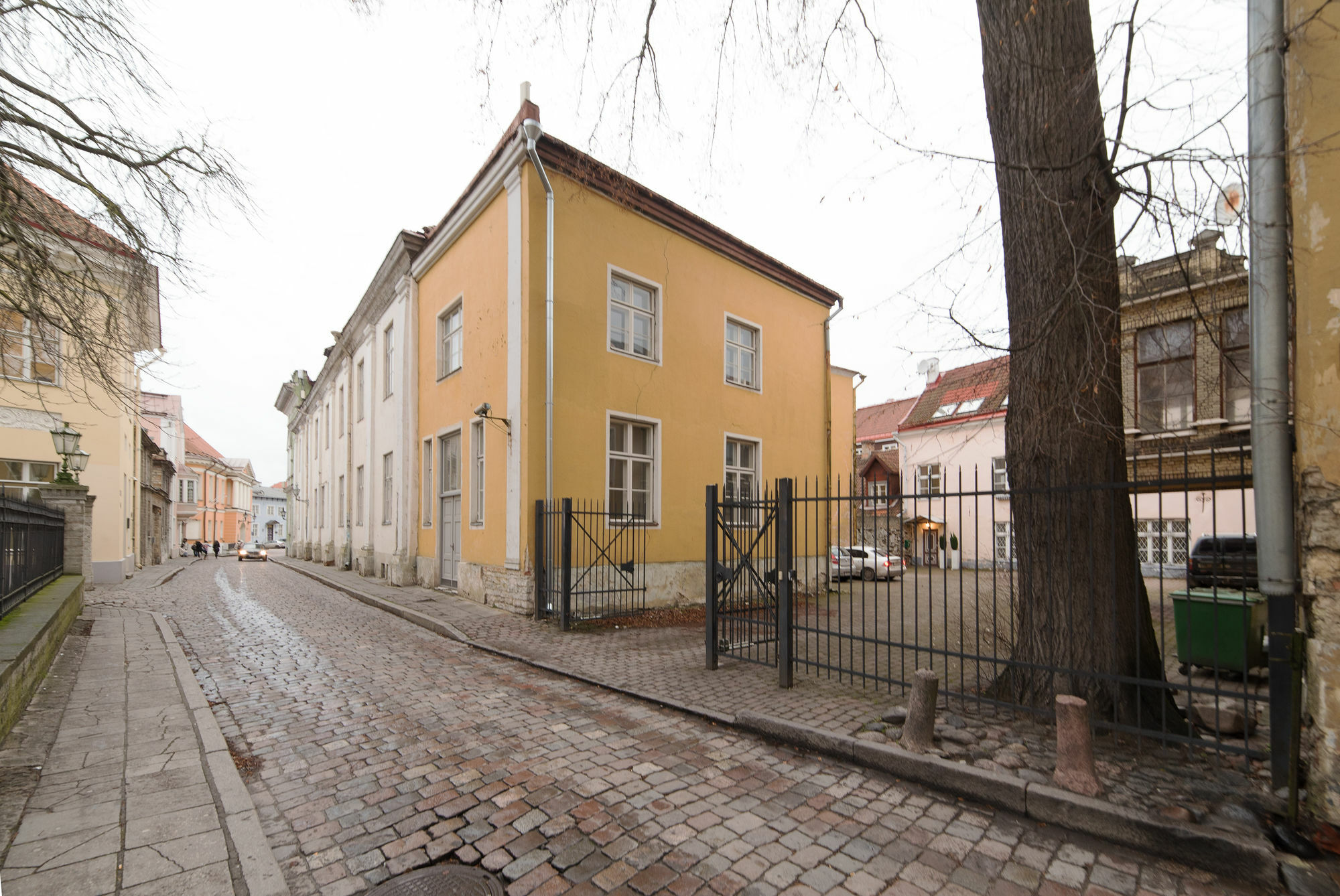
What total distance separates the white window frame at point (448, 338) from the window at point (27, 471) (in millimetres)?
11952

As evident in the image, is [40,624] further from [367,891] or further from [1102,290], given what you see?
Result: [1102,290]

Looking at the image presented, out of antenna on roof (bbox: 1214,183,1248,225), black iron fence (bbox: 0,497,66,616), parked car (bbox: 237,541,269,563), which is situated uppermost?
antenna on roof (bbox: 1214,183,1248,225)

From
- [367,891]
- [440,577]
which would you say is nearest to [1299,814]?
[367,891]

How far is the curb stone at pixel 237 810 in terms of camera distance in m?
2.78

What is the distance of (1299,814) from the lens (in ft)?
10.2

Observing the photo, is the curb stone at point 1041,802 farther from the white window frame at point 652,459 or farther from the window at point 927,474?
the window at point 927,474

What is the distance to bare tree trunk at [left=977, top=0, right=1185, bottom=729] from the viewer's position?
441 centimetres

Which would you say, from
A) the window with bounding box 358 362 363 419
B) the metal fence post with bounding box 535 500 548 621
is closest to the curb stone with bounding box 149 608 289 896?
the metal fence post with bounding box 535 500 548 621

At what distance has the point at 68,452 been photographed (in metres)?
12.6

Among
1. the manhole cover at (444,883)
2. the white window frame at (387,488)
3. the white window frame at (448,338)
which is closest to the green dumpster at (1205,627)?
the manhole cover at (444,883)

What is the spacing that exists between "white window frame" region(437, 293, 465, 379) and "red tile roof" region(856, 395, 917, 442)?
26.3m

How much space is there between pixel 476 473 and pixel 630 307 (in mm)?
4556

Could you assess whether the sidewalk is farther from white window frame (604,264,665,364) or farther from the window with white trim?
white window frame (604,264,665,364)

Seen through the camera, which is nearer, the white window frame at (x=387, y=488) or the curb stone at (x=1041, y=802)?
the curb stone at (x=1041, y=802)
